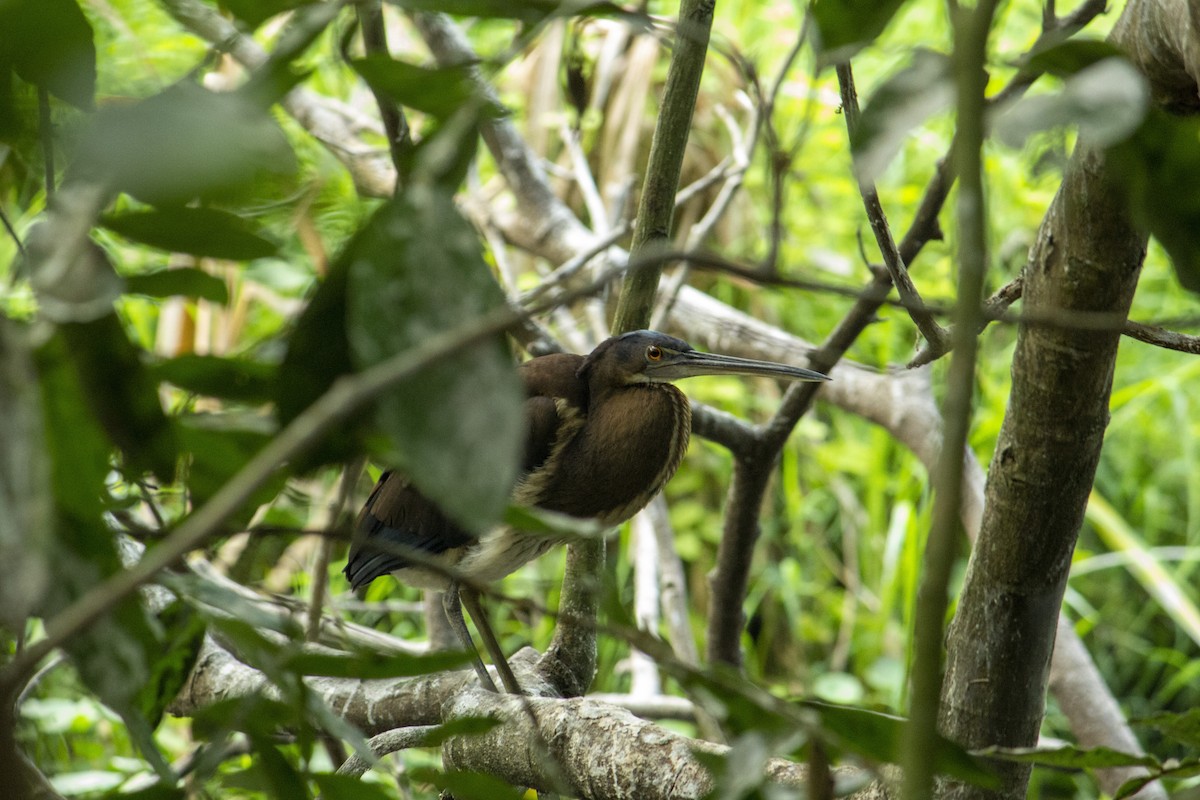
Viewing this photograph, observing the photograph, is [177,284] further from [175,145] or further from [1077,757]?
[1077,757]

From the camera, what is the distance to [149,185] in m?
0.33

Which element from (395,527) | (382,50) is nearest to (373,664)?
(382,50)

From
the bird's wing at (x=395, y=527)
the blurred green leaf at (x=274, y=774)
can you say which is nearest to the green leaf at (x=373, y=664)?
the blurred green leaf at (x=274, y=774)

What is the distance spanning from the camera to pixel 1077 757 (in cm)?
49

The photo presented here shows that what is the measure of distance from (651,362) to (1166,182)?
56.6 inches

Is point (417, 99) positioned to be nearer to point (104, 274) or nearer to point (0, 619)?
point (104, 274)

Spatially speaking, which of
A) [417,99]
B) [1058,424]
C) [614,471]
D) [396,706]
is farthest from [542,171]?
[417,99]

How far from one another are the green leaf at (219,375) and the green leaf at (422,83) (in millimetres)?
114

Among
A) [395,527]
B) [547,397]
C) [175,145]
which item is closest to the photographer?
[175,145]

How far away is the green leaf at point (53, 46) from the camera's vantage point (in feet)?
1.24

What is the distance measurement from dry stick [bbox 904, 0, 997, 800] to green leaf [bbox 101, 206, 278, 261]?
0.79 ft

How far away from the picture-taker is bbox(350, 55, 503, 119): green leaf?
0.40m

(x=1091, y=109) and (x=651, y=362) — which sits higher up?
(x=1091, y=109)

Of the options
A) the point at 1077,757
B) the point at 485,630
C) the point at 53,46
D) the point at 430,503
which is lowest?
the point at 485,630
